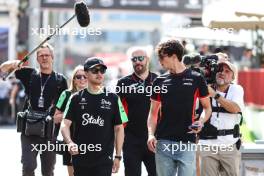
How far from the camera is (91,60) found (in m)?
7.96

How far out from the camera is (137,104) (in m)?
9.52

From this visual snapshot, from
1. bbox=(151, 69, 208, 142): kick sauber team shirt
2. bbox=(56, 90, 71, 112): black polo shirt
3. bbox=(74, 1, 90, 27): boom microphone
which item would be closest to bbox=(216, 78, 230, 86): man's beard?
bbox=(151, 69, 208, 142): kick sauber team shirt

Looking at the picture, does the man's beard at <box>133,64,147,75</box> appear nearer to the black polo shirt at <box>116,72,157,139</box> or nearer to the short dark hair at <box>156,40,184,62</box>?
the black polo shirt at <box>116,72,157,139</box>

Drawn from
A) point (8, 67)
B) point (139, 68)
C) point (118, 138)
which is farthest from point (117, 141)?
point (8, 67)

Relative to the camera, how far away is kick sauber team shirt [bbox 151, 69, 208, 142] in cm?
779

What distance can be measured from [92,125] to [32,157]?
6.98 ft

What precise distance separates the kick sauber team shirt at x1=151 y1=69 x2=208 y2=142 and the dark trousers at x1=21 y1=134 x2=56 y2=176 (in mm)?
2345

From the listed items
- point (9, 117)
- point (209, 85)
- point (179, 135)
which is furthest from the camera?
point (9, 117)

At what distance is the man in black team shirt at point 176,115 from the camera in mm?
7777

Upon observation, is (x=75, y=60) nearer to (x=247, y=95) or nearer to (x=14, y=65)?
(x=247, y=95)

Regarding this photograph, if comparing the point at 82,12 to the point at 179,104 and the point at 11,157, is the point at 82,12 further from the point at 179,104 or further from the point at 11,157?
the point at 11,157

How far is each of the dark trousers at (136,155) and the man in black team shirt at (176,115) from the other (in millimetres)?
1612

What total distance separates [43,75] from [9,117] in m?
16.3

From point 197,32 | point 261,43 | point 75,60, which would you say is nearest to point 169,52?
point 197,32
